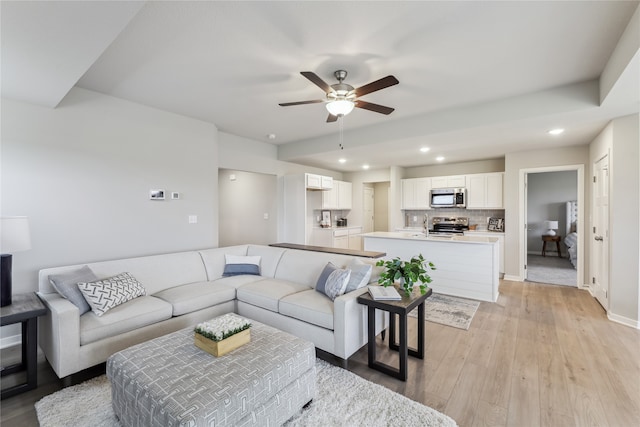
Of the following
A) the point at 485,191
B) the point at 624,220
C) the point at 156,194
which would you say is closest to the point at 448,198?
the point at 485,191

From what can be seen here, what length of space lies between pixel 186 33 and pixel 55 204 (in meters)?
2.37

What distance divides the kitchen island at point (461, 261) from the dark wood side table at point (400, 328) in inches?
82.2

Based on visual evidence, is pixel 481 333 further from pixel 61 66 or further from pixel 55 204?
pixel 55 204

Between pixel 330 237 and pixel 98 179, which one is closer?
pixel 98 179

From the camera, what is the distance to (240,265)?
152 inches

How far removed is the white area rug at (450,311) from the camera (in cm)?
346

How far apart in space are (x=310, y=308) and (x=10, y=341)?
9.87 feet

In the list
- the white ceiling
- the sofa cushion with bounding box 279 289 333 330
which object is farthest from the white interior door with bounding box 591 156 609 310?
the sofa cushion with bounding box 279 289 333 330

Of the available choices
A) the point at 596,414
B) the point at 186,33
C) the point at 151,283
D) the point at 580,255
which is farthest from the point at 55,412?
the point at 580,255

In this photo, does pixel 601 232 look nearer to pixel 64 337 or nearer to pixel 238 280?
pixel 238 280

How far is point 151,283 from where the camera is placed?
10.4ft

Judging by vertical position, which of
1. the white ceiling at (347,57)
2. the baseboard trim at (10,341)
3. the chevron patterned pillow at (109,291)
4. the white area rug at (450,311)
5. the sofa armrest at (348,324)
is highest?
the white ceiling at (347,57)

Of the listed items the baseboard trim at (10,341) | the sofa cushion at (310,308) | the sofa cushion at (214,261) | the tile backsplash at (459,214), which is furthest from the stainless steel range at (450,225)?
the baseboard trim at (10,341)

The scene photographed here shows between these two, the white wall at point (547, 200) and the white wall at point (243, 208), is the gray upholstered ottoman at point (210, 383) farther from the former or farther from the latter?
the white wall at point (547, 200)
